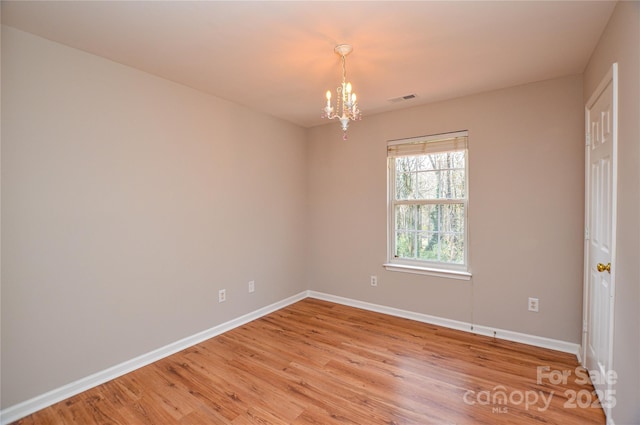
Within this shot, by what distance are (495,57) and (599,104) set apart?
30.6 inches

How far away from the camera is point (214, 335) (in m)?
3.14

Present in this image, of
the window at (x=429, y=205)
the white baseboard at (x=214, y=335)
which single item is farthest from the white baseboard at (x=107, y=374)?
the window at (x=429, y=205)

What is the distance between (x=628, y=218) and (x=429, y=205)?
203cm

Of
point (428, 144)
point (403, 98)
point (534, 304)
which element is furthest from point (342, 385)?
point (403, 98)

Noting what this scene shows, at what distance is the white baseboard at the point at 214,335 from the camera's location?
2.01 m

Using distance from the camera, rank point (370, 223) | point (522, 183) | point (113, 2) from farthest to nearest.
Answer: point (370, 223)
point (522, 183)
point (113, 2)

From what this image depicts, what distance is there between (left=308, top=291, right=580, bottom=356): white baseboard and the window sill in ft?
1.56

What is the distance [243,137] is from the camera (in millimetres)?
3484

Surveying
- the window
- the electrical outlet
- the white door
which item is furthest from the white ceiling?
the electrical outlet

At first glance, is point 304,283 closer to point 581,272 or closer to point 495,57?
point 581,272

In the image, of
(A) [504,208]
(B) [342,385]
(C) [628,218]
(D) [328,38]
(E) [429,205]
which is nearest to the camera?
(C) [628,218]

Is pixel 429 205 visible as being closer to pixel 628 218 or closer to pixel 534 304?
pixel 534 304

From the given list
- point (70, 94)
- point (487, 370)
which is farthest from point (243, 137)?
point (487, 370)

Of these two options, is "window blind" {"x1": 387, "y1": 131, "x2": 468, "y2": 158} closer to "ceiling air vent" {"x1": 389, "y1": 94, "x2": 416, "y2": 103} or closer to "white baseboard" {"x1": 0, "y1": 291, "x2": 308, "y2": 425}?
"ceiling air vent" {"x1": 389, "y1": 94, "x2": 416, "y2": 103}
